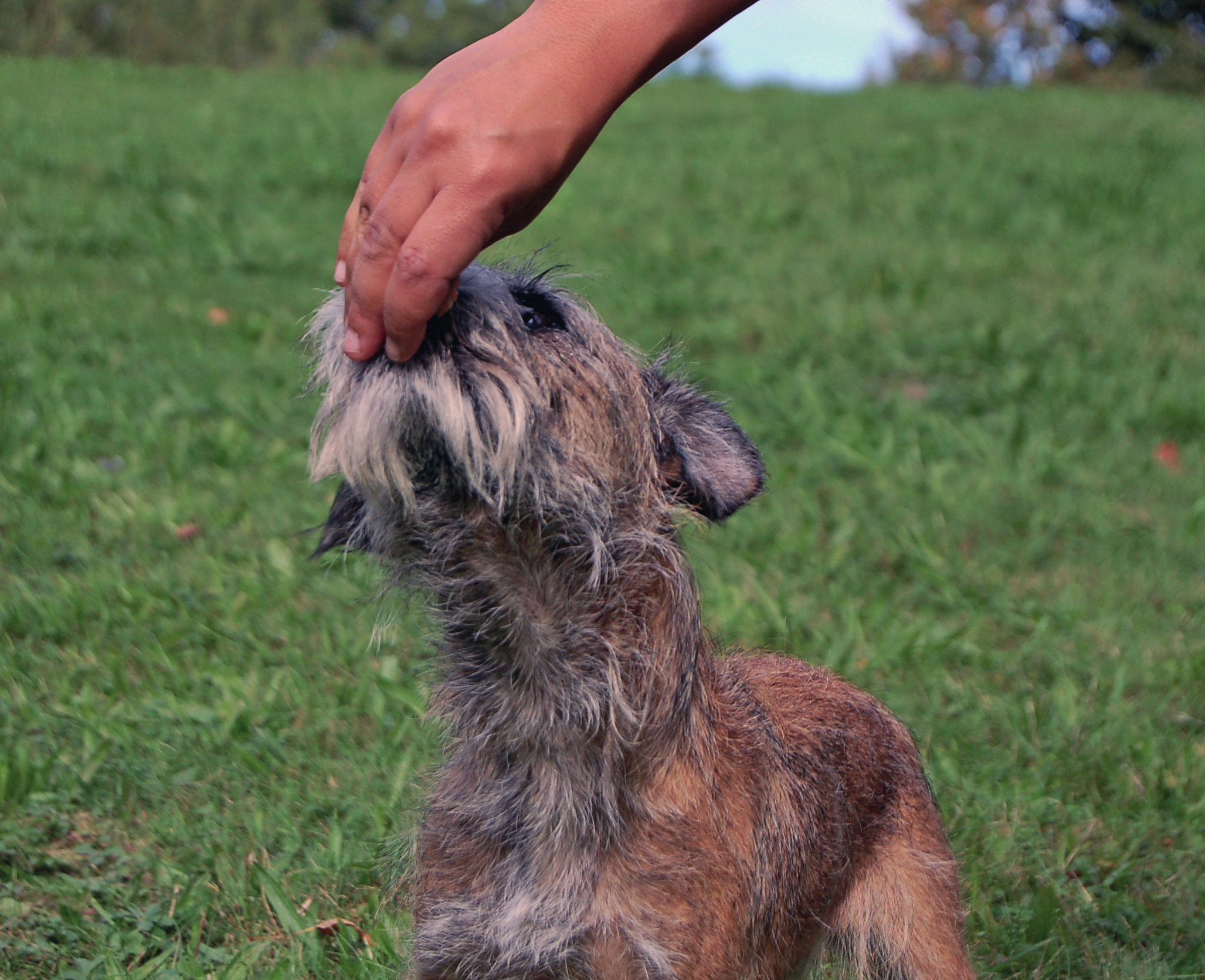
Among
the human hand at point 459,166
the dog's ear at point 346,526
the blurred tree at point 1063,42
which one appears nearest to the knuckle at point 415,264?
the human hand at point 459,166

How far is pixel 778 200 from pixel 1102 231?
8.36 ft

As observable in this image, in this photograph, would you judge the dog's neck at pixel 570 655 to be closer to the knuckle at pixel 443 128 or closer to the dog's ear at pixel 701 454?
the dog's ear at pixel 701 454

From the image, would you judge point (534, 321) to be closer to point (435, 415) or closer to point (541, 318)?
point (541, 318)

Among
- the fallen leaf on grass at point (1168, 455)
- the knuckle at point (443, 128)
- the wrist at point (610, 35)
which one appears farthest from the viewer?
the fallen leaf on grass at point (1168, 455)

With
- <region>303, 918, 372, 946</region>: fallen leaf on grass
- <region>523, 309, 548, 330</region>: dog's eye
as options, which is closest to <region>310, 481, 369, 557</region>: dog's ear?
<region>523, 309, 548, 330</region>: dog's eye

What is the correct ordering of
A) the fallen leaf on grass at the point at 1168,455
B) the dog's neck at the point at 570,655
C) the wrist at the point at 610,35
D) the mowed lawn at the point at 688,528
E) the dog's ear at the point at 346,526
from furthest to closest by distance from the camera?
the fallen leaf on grass at the point at 1168,455
the mowed lawn at the point at 688,528
the dog's ear at the point at 346,526
the dog's neck at the point at 570,655
the wrist at the point at 610,35

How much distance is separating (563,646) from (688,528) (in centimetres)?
58

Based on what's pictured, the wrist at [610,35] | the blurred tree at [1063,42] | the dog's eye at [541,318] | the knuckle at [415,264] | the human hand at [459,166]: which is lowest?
the blurred tree at [1063,42]

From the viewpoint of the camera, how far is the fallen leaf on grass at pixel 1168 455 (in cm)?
619

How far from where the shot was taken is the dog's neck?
2.23 metres

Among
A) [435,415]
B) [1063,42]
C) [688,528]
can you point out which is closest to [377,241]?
[435,415]

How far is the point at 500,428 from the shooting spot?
6.51 feet

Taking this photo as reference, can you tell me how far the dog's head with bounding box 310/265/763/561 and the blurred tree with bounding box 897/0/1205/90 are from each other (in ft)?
Answer: 75.3

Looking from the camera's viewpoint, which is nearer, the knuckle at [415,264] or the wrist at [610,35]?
the knuckle at [415,264]
